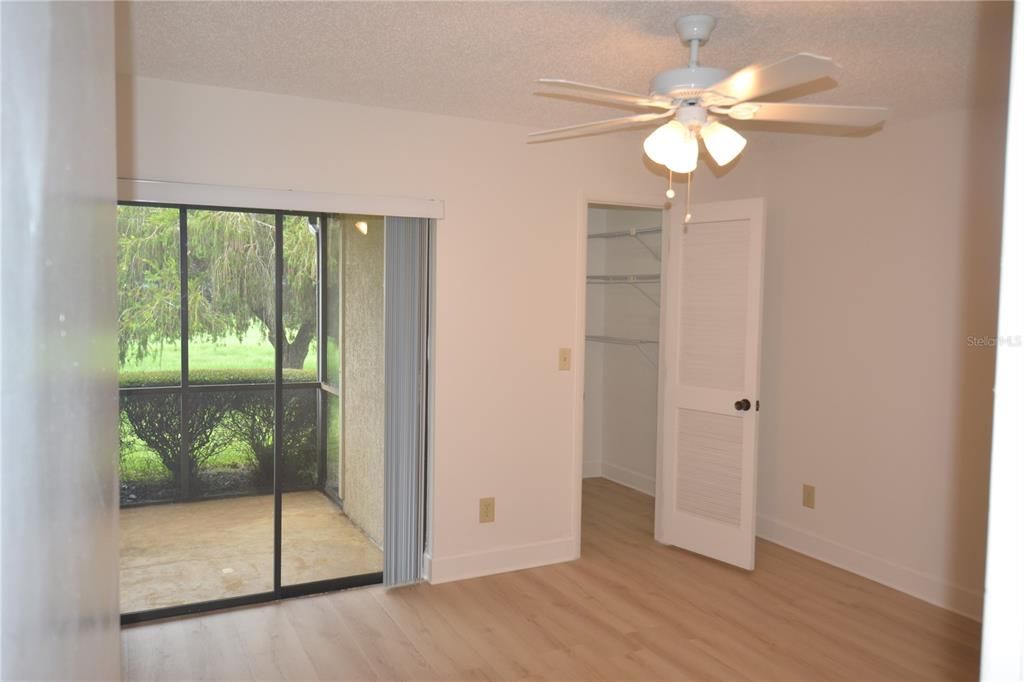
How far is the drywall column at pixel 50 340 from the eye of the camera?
433 millimetres

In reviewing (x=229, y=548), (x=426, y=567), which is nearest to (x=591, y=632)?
(x=426, y=567)

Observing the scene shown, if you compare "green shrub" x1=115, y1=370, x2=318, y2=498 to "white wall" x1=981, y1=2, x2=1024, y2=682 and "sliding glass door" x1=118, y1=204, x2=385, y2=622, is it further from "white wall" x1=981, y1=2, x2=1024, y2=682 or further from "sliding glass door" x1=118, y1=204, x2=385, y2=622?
"white wall" x1=981, y1=2, x2=1024, y2=682

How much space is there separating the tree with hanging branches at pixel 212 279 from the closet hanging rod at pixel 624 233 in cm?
260

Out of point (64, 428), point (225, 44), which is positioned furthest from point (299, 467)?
point (64, 428)

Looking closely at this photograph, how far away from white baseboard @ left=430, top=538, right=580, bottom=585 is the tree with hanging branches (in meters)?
1.28

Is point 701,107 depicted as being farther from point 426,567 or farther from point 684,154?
point 426,567

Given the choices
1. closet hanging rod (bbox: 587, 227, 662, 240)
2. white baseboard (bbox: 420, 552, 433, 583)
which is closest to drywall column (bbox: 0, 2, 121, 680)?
white baseboard (bbox: 420, 552, 433, 583)

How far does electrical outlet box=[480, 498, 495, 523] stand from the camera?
3.96 m

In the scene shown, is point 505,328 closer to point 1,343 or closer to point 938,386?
point 938,386

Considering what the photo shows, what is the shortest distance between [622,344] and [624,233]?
3.03ft

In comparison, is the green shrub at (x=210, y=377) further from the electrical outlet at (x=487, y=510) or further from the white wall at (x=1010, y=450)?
the white wall at (x=1010, y=450)

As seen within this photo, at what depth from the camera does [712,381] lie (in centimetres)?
420

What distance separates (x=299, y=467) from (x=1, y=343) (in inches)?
131

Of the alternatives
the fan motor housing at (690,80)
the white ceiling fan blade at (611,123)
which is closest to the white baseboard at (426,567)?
the white ceiling fan blade at (611,123)
